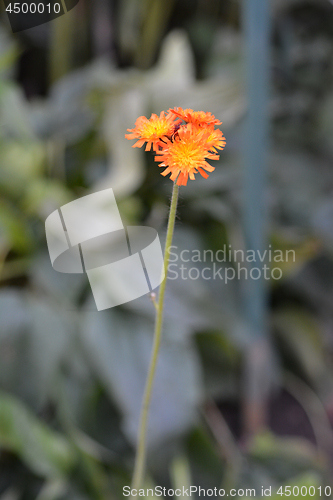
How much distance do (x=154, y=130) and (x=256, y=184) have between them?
25cm

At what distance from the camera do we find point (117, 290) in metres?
0.27

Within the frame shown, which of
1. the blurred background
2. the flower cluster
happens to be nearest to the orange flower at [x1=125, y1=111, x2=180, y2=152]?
the flower cluster

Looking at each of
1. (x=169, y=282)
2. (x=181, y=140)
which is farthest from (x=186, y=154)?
(x=169, y=282)

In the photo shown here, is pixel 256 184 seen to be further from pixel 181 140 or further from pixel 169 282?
pixel 181 140

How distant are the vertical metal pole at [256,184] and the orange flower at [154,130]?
23 cm

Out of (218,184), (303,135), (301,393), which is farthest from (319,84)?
(301,393)

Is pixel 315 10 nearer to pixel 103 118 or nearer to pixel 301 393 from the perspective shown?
pixel 103 118

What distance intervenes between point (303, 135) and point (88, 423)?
370mm

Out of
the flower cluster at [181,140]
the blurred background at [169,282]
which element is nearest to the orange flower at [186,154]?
the flower cluster at [181,140]

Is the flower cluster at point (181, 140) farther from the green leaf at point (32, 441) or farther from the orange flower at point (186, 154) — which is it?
the green leaf at point (32, 441)

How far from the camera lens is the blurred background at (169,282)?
0.28 m

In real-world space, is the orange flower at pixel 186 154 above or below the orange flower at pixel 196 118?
below

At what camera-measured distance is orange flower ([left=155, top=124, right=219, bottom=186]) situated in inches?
3.0

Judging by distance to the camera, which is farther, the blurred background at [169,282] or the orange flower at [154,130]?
the blurred background at [169,282]
